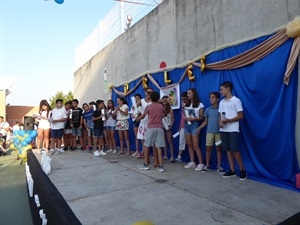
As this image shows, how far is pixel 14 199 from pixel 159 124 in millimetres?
2734

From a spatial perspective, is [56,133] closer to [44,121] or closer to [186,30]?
[44,121]

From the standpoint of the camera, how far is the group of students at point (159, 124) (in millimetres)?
4062

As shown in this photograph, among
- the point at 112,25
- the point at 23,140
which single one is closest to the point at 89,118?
the point at 23,140

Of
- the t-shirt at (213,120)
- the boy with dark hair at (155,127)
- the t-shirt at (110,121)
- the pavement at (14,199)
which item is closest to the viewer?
the pavement at (14,199)

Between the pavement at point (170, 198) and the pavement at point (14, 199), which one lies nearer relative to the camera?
the pavement at point (170, 198)

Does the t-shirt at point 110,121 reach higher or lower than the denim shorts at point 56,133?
higher

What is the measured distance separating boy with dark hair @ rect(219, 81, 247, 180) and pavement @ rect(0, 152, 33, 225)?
304 centimetres

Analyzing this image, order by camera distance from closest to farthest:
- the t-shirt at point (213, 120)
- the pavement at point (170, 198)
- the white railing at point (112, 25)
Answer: the pavement at point (170, 198), the t-shirt at point (213, 120), the white railing at point (112, 25)

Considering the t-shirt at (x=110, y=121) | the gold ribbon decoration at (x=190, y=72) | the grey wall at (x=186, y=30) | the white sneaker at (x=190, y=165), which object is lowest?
the white sneaker at (x=190, y=165)

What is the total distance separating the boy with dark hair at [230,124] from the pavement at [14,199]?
3.04 meters

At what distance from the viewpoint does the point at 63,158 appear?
627cm

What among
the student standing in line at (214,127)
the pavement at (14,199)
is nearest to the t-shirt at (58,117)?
the pavement at (14,199)

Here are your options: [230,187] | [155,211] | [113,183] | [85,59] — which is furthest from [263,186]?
[85,59]

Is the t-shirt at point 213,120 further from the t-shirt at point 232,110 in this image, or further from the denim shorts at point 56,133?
the denim shorts at point 56,133
